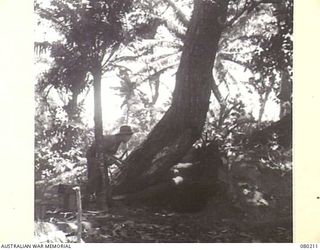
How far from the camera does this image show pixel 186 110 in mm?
3398

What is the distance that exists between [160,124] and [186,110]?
0.17m

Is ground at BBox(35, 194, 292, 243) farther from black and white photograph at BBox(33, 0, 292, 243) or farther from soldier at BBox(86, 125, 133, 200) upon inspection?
soldier at BBox(86, 125, 133, 200)

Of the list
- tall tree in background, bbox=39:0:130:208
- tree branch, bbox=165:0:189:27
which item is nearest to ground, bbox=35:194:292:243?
tall tree in background, bbox=39:0:130:208

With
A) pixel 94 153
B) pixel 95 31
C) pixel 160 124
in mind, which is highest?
pixel 95 31

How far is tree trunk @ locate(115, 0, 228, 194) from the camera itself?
338cm

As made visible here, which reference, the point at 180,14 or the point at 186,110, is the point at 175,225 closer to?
the point at 186,110

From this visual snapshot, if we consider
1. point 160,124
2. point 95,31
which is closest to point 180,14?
point 95,31

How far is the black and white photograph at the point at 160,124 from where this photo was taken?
11.1 feet

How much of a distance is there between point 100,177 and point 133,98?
1.65 ft

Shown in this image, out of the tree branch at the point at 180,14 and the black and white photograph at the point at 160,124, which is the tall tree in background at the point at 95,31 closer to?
the black and white photograph at the point at 160,124

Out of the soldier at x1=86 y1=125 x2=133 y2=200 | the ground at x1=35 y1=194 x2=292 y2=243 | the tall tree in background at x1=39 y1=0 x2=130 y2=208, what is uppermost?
the tall tree in background at x1=39 y1=0 x2=130 y2=208

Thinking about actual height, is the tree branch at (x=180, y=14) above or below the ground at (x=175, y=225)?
above

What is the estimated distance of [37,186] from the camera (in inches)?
134

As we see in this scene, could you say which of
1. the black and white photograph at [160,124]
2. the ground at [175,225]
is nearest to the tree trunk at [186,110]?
the black and white photograph at [160,124]
